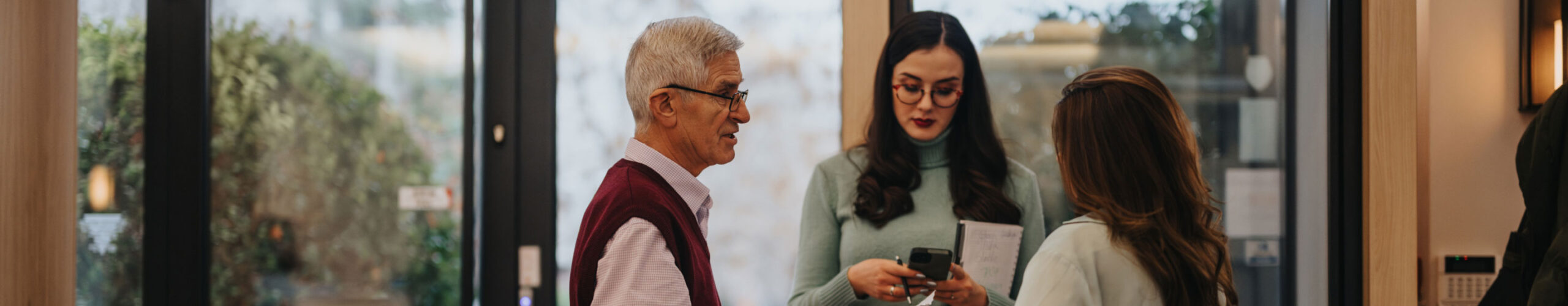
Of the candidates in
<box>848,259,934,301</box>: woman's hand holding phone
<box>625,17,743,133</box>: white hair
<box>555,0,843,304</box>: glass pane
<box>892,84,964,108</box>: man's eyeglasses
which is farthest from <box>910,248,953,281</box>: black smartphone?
<box>555,0,843,304</box>: glass pane

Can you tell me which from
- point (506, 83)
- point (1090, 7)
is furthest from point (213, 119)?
point (1090, 7)

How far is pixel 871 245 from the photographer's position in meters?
2.06

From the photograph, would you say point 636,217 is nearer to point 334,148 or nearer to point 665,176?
point 665,176

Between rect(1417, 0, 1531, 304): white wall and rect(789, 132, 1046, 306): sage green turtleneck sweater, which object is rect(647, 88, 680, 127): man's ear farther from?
rect(1417, 0, 1531, 304): white wall

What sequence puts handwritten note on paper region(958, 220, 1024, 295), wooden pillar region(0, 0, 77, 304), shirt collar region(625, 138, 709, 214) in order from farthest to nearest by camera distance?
wooden pillar region(0, 0, 77, 304), handwritten note on paper region(958, 220, 1024, 295), shirt collar region(625, 138, 709, 214)

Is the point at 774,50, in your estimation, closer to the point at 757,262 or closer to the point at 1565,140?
the point at 757,262

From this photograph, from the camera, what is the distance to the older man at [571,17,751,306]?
105 cm

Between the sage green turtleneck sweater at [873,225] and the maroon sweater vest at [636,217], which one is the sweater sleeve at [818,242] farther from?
the maroon sweater vest at [636,217]

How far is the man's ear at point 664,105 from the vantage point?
1.18 m

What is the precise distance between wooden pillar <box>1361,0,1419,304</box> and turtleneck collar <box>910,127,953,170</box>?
4.06 feet

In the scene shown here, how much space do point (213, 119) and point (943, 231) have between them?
217 cm

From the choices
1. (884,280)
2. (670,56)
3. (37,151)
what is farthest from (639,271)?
(37,151)

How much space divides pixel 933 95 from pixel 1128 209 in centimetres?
78

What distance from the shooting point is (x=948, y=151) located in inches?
83.8
